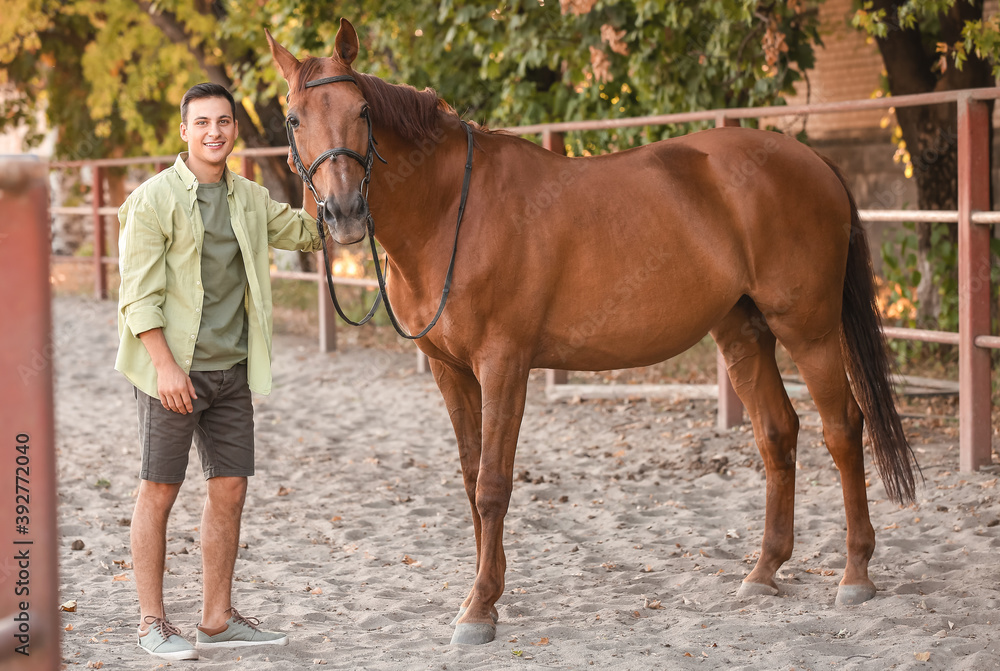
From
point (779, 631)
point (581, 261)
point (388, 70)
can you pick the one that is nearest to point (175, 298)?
point (581, 261)

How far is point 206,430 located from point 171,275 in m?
0.49

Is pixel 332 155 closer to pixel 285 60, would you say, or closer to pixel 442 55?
pixel 285 60

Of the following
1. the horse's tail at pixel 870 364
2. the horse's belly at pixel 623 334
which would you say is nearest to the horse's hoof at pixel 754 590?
the horse's tail at pixel 870 364

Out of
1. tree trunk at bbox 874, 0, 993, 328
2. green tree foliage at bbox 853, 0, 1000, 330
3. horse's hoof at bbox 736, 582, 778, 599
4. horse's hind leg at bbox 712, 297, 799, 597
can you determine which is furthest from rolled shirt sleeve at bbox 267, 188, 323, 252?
tree trunk at bbox 874, 0, 993, 328

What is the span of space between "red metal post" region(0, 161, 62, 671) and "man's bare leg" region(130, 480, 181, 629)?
221cm

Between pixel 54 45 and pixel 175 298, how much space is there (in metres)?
13.4

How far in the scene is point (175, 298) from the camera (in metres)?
2.81

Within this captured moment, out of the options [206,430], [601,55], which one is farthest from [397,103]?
[601,55]

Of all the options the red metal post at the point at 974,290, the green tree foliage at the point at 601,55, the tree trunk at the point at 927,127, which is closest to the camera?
the red metal post at the point at 974,290

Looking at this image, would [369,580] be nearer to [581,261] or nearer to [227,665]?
[227,665]

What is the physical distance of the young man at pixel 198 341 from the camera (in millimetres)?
2744

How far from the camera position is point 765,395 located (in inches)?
144

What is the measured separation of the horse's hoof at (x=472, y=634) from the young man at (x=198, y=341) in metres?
0.54

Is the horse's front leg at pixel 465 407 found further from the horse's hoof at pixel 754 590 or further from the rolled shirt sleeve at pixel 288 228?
the horse's hoof at pixel 754 590
